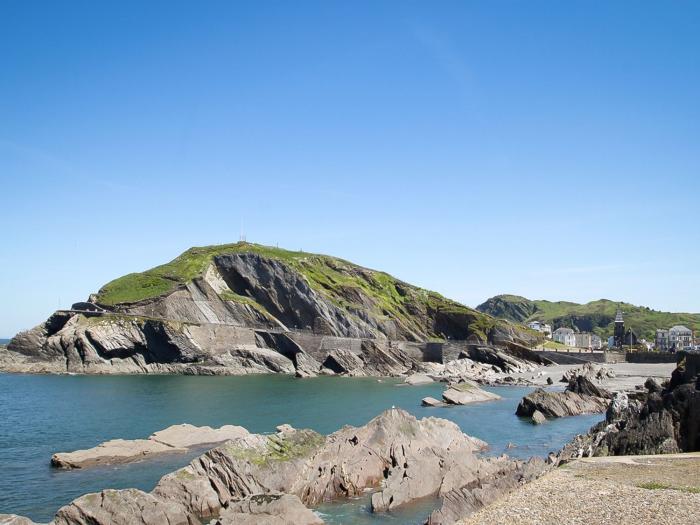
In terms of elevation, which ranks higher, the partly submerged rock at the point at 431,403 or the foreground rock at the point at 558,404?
the foreground rock at the point at 558,404

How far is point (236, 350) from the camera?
4205 inches

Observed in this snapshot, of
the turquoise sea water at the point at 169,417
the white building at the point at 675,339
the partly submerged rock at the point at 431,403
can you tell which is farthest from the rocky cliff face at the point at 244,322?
the white building at the point at 675,339

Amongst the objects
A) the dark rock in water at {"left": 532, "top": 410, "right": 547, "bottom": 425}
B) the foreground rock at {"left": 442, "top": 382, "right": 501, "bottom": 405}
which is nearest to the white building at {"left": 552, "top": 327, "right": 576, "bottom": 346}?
the foreground rock at {"left": 442, "top": 382, "right": 501, "bottom": 405}

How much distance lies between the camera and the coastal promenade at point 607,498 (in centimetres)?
1734

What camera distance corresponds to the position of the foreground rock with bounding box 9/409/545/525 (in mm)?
23656

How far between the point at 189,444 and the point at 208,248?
10508 cm

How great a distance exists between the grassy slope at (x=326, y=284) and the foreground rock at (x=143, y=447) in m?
76.0

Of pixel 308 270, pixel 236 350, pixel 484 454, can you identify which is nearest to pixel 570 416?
pixel 484 454

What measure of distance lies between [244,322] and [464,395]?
62670 mm

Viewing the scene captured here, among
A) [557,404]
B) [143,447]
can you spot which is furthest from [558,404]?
[143,447]

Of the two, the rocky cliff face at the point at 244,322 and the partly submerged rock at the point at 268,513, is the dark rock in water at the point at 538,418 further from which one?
the rocky cliff face at the point at 244,322

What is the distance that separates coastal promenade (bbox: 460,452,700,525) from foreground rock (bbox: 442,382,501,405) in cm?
4092

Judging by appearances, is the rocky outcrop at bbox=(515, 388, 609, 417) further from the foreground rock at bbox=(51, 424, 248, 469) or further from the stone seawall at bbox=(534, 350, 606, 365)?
the stone seawall at bbox=(534, 350, 606, 365)

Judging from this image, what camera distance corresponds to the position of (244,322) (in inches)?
4697
